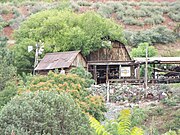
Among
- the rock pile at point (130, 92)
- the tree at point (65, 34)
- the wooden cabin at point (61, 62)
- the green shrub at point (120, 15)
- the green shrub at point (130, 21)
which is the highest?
the green shrub at point (120, 15)

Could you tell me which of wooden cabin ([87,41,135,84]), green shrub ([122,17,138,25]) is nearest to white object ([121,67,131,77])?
wooden cabin ([87,41,135,84])

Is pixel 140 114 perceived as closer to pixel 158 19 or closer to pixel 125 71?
pixel 125 71

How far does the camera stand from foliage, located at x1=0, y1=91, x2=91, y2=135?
788 inches

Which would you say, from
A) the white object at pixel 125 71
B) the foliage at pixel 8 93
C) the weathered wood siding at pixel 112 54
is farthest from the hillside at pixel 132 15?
the foliage at pixel 8 93

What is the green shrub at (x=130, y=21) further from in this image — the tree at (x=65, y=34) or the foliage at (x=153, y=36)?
the tree at (x=65, y=34)

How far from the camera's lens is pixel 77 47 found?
5056 cm

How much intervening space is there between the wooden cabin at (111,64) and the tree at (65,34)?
2.90ft

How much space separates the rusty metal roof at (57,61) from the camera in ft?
145

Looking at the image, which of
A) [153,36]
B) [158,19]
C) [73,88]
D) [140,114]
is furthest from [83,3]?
[73,88]

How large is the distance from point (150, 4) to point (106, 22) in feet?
116

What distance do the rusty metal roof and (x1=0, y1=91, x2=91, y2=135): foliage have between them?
22.3m

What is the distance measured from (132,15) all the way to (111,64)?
3488 centimetres

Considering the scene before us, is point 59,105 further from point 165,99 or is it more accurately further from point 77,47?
point 77,47

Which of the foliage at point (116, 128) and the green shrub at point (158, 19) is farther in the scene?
the green shrub at point (158, 19)
